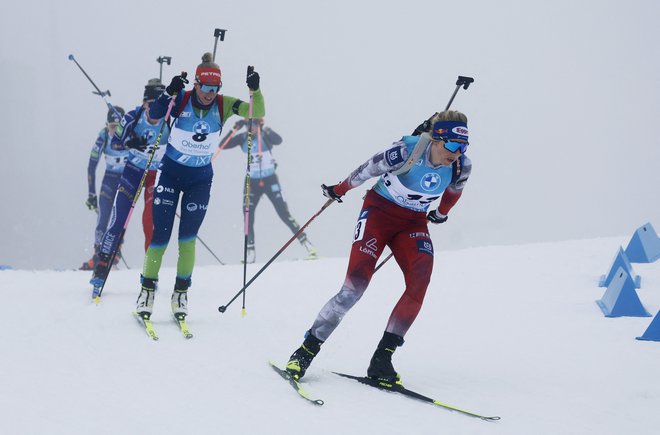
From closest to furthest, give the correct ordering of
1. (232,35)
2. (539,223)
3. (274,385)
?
(274,385) → (539,223) → (232,35)

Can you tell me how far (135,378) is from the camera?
15.7 ft

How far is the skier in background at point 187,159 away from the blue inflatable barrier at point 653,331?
3909 millimetres

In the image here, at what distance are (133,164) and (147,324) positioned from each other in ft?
7.75

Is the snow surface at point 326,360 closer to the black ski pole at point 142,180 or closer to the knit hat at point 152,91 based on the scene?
the black ski pole at point 142,180

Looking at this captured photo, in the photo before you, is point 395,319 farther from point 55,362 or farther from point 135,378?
point 55,362

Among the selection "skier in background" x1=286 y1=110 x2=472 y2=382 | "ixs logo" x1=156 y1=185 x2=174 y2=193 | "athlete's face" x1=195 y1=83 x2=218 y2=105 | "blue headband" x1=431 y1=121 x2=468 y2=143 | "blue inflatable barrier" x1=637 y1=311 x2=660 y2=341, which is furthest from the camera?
"ixs logo" x1=156 y1=185 x2=174 y2=193

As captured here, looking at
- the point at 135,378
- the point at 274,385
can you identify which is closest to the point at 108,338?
the point at 135,378

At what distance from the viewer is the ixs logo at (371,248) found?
4.90 meters

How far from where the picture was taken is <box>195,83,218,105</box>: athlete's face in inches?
237

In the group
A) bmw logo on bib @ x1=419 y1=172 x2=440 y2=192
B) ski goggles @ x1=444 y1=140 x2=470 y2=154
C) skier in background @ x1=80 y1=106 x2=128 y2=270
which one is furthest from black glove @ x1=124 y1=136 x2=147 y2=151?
ski goggles @ x1=444 y1=140 x2=470 y2=154

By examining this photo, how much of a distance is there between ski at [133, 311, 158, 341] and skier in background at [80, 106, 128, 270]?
3014mm

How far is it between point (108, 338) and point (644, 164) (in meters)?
180

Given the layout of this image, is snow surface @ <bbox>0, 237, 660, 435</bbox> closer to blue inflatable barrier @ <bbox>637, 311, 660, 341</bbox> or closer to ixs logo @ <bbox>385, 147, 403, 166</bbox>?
blue inflatable barrier @ <bbox>637, 311, 660, 341</bbox>

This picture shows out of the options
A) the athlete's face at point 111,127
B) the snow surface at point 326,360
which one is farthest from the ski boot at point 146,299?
the athlete's face at point 111,127
